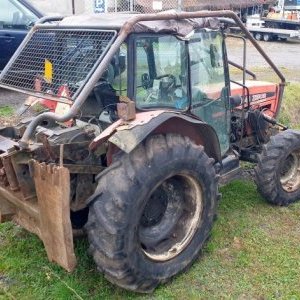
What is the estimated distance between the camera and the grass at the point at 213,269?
3.31m

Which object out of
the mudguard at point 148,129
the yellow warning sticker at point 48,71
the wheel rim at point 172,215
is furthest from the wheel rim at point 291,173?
the yellow warning sticker at point 48,71

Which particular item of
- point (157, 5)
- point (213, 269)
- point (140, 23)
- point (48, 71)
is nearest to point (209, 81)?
point (140, 23)

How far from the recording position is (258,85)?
516 cm

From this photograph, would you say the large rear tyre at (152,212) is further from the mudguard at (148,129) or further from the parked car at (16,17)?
the parked car at (16,17)

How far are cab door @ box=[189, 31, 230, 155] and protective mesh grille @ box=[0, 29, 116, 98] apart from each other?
79cm

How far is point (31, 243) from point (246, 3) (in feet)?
66.6

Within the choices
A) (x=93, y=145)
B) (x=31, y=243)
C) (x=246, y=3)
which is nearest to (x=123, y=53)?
(x=93, y=145)

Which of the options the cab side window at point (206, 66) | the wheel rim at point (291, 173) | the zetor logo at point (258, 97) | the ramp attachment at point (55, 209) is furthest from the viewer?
the zetor logo at point (258, 97)

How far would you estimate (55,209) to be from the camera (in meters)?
2.86

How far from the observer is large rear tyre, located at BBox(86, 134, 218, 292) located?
2930 mm

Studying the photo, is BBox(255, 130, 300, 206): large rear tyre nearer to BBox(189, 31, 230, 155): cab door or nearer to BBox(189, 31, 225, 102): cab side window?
BBox(189, 31, 230, 155): cab door

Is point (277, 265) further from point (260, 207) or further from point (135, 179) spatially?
point (135, 179)

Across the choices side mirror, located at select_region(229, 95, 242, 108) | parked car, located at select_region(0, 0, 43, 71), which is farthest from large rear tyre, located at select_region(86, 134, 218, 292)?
parked car, located at select_region(0, 0, 43, 71)

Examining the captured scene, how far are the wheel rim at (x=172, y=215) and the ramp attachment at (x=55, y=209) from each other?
0.67 meters
